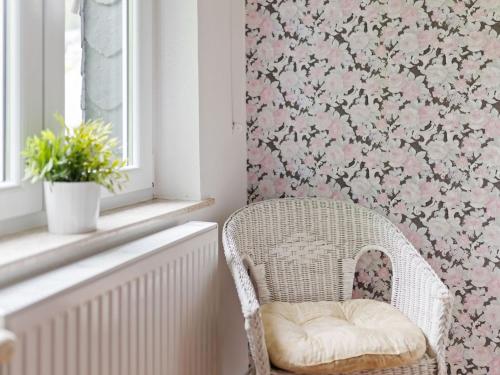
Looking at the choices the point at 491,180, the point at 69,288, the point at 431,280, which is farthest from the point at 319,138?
the point at 69,288

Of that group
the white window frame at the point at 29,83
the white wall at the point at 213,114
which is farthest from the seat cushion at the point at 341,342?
the white window frame at the point at 29,83

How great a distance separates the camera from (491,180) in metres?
2.25

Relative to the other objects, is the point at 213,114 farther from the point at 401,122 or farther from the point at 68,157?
the point at 68,157

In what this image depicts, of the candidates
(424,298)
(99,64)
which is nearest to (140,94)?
(99,64)

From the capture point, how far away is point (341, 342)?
166cm

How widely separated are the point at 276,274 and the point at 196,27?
941mm

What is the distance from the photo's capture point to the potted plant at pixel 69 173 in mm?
1368

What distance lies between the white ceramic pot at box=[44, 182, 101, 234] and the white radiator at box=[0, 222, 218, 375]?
10 centimetres

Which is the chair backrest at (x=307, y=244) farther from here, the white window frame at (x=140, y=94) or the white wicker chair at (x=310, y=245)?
the white window frame at (x=140, y=94)

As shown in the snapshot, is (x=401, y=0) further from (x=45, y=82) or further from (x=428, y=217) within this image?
(x=45, y=82)

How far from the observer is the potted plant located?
4.49 feet

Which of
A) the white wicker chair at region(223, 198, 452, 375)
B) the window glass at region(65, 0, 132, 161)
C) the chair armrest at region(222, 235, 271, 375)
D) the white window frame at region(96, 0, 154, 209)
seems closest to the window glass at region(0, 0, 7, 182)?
the window glass at region(65, 0, 132, 161)

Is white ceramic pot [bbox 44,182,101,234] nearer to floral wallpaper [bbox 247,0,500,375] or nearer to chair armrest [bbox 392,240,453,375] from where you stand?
chair armrest [bbox 392,240,453,375]

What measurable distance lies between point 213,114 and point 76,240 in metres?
0.97
